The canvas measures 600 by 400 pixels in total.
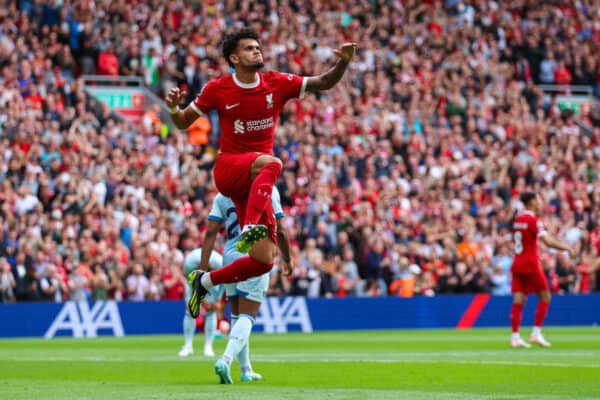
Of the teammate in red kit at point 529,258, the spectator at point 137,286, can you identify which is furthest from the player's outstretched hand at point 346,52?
the spectator at point 137,286

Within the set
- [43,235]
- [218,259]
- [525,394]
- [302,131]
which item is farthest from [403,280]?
[525,394]

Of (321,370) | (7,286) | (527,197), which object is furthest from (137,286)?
(321,370)

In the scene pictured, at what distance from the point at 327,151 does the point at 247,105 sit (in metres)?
20.8

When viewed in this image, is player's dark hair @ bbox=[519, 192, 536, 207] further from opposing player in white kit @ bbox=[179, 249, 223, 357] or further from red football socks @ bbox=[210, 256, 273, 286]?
red football socks @ bbox=[210, 256, 273, 286]

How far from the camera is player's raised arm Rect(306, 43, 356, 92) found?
11.5 m

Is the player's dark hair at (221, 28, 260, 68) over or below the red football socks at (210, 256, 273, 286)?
over

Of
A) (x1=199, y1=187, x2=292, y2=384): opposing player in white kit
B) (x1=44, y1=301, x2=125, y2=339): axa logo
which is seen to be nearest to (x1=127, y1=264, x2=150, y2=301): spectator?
(x1=44, y1=301, x2=125, y2=339): axa logo

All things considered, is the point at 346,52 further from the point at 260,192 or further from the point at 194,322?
the point at 194,322

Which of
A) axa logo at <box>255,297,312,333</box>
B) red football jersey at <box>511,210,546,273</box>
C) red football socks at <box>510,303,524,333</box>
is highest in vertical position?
red football jersey at <box>511,210,546,273</box>

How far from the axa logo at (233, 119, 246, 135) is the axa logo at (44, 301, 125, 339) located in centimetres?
1525

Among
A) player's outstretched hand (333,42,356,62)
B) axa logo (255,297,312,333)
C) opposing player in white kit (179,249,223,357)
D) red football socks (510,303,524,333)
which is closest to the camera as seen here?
player's outstretched hand (333,42,356,62)

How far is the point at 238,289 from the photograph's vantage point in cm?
1266

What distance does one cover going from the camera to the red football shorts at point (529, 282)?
2077cm

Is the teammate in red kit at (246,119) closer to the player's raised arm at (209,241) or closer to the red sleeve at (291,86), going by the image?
the red sleeve at (291,86)
